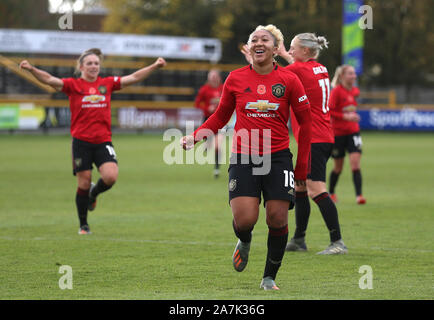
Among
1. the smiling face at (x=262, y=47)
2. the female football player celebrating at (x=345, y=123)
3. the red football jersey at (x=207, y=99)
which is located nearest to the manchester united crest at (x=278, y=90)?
the smiling face at (x=262, y=47)

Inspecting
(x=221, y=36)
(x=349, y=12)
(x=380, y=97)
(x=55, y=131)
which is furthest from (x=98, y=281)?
(x=221, y=36)

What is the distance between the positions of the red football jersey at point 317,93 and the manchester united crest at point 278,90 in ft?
5.70

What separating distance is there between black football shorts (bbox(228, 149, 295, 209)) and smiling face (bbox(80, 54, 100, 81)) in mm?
4216

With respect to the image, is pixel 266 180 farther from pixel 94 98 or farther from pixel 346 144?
pixel 346 144

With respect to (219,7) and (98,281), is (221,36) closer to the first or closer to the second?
(219,7)

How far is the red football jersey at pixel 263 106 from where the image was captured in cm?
682

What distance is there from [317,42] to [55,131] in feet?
102

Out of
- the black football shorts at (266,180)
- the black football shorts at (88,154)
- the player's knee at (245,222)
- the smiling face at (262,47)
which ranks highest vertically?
the smiling face at (262,47)

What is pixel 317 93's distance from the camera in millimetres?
8867

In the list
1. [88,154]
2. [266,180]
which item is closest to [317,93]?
[266,180]

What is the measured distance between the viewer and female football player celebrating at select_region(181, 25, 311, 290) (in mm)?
6824

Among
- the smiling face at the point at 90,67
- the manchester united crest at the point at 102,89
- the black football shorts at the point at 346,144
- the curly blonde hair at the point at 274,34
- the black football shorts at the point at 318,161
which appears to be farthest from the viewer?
the black football shorts at the point at 346,144

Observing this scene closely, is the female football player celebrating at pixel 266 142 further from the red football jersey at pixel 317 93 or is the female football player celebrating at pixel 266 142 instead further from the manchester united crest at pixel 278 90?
the red football jersey at pixel 317 93

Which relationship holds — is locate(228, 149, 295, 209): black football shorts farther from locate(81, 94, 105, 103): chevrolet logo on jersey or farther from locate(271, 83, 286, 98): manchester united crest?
locate(81, 94, 105, 103): chevrolet logo on jersey
